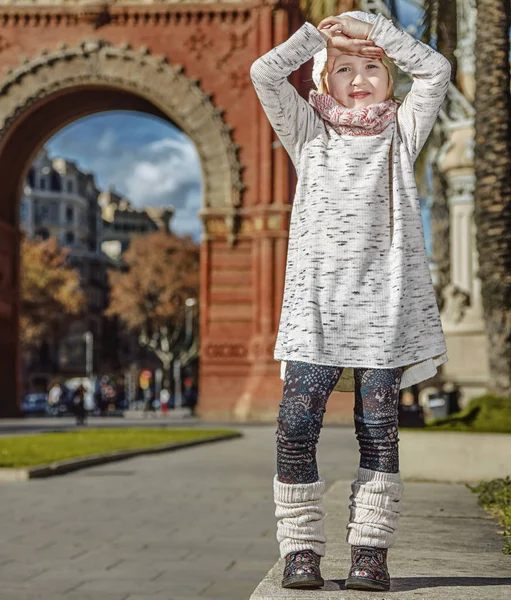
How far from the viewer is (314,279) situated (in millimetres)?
4812

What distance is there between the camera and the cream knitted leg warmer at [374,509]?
4680 millimetres

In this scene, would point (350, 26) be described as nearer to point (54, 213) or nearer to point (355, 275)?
point (355, 275)

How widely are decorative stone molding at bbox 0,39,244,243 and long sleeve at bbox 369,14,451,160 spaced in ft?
108

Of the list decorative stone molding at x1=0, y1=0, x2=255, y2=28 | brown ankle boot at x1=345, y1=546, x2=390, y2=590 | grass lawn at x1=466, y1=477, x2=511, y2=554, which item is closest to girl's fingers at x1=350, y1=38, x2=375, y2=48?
brown ankle boot at x1=345, y1=546, x2=390, y2=590

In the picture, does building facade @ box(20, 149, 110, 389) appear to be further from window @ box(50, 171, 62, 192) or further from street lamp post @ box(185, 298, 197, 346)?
street lamp post @ box(185, 298, 197, 346)

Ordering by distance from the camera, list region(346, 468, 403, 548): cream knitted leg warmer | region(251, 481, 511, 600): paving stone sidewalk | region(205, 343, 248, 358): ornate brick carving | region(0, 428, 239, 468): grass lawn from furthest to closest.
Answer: region(205, 343, 248, 358): ornate brick carving < region(0, 428, 239, 468): grass lawn < region(346, 468, 403, 548): cream knitted leg warmer < region(251, 481, 511, 600): paving stone sidewalk

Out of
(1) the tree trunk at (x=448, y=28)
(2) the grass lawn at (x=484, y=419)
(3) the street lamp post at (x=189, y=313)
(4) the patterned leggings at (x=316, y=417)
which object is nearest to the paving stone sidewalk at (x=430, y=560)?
(4) the patterned leggings at (x=316, y=417)

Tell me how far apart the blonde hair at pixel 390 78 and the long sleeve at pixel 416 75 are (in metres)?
0.07

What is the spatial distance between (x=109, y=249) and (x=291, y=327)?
133411 millimetres

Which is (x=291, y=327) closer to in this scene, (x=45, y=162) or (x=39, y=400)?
(x=39, y=400)

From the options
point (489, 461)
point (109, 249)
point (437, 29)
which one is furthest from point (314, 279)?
point (109, 249)

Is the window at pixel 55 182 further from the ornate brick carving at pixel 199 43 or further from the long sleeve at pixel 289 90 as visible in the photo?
the long sleeve at pixel 289 90

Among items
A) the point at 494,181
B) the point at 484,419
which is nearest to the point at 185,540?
the point at 484,419

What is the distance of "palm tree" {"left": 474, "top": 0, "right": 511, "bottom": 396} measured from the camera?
46.4ft
